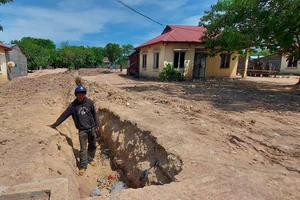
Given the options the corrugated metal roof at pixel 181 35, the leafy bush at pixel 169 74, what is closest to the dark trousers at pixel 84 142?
the leafy bush at pixel 169 74

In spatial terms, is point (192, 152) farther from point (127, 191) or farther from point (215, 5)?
point (215, 5)

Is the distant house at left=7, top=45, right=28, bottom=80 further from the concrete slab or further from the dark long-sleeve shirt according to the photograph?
the concrete slab

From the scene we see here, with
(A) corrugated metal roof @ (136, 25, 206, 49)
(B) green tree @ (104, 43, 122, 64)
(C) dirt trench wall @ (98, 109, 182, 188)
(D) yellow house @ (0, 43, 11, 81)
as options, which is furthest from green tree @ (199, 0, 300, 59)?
(B) green tree @ (104, 43, 122, 64)

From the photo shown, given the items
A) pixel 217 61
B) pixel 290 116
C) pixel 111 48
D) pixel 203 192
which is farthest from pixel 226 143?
pixel 111 48

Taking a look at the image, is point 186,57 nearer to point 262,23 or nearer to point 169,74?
point 169,74

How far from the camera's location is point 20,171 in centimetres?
278

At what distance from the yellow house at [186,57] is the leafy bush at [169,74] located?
640 mm

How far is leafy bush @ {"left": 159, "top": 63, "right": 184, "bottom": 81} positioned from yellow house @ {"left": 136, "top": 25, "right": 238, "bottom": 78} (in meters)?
0.64

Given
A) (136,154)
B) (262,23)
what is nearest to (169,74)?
(262,23)

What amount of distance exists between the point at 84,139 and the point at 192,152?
2.32m

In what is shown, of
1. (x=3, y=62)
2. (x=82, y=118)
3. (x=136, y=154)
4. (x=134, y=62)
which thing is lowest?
(x=136, y=154)

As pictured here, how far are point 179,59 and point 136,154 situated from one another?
40.7 feet

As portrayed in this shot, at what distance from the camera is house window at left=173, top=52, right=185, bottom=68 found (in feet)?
50.5

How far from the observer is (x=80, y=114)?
13.3 ft
